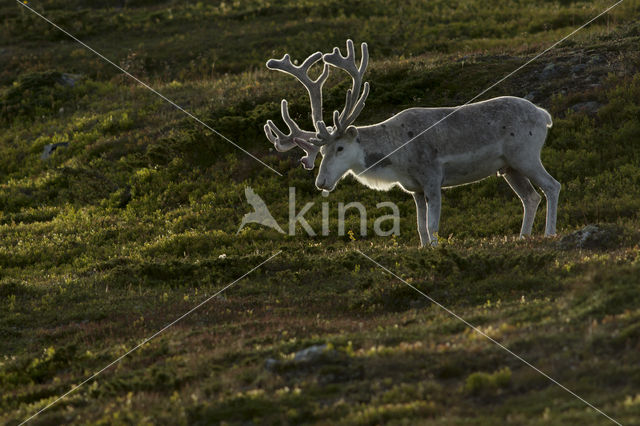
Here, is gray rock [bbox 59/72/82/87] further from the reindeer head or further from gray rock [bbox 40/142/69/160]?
the reindeer head

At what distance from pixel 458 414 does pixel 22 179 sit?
834 inches

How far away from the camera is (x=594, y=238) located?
13461 millimetres

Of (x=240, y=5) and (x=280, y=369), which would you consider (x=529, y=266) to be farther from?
(x=240, y=5)

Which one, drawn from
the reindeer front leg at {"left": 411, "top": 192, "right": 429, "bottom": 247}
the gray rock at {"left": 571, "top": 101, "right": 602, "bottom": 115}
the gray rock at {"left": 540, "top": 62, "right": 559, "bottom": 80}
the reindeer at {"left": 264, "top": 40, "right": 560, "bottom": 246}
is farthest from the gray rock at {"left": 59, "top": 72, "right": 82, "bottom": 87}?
the reindeer front leg at {"left": 411, "top": 192, "right": 429, "bottom": 247}

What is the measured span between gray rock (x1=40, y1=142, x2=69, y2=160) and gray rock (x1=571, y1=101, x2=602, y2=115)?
16.7m

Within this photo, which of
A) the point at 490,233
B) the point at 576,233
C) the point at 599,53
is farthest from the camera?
the point at 599,53

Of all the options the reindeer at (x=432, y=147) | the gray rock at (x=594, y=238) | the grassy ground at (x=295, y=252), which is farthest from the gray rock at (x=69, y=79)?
the gray rock at (x=594, y=238)

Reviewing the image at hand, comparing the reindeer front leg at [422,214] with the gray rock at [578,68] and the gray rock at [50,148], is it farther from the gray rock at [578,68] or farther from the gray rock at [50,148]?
the gray rock at [50,148]

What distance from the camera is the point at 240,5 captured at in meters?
45.9

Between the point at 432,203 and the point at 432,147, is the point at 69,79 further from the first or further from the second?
the point at 432,203

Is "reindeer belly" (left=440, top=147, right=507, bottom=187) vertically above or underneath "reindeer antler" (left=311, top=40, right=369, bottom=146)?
underneath

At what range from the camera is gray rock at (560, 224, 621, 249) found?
13328mm

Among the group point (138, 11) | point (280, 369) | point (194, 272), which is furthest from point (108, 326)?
point (138, 11)

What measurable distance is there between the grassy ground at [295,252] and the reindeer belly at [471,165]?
130 cm
